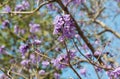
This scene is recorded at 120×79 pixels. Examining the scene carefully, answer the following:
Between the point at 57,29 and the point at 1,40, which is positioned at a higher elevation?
the point at 1,40

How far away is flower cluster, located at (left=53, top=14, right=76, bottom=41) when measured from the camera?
132 inches

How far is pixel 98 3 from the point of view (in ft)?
28.8

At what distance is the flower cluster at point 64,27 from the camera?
336cm

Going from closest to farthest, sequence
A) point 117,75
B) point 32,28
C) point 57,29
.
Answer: point 57,29 < point 117,75 < point 32,28

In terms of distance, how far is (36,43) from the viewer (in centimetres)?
471

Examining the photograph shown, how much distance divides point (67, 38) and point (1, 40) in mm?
11315

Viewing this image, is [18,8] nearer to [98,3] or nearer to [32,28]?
[32,28]

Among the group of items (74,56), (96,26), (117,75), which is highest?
(96,26)

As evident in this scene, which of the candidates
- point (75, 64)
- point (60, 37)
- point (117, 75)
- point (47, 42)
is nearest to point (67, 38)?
point (60, 37)

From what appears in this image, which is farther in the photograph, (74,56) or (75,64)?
(75,64)

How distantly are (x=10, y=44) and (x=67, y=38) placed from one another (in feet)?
37.7

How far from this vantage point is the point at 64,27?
11.2 feet

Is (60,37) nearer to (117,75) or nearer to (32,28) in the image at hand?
(117,75)

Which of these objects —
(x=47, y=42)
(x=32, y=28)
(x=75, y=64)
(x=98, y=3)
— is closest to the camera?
(x=75, y=64)
